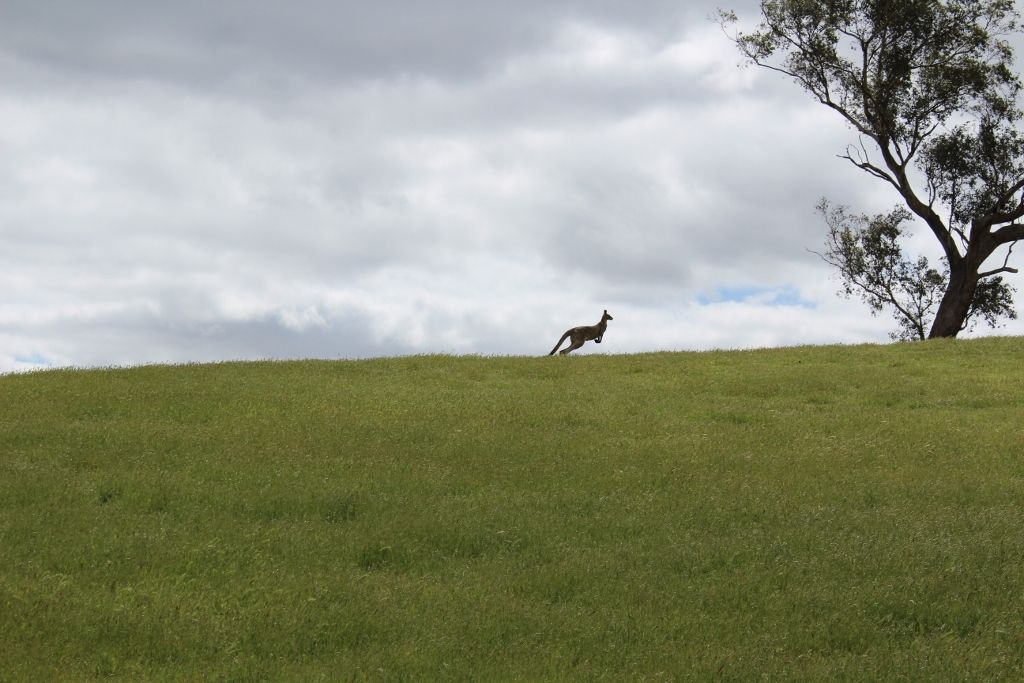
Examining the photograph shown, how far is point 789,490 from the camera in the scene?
16.2 meters

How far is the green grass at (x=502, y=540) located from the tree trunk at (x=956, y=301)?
22.9 metres

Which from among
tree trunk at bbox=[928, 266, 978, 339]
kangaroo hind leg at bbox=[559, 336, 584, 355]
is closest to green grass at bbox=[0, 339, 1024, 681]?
kangaroo hind leg at bbox=[559, 336, 584, 355]

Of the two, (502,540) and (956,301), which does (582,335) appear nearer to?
(956,301)

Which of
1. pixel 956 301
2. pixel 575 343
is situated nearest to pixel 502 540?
pixel 575 343

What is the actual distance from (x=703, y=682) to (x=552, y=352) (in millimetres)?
28502

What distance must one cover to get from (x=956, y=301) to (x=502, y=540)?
3806 cm

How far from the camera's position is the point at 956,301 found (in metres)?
45.9

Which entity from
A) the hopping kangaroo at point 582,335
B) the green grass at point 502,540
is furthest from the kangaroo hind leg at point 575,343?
the green grass at point 502,540

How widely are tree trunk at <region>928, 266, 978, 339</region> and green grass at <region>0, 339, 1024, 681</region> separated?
22.9 metres

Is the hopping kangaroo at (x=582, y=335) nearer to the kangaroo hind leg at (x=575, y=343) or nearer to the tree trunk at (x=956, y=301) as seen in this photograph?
the kangaroo hind leg at (x=575, y=343)

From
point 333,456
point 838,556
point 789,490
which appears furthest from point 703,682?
point 333,456

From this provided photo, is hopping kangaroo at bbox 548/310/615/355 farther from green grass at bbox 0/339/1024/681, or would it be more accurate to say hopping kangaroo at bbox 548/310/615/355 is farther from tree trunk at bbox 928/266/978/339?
tree trunk at bbox 928/266/978/339

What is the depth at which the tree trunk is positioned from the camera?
4562 cm

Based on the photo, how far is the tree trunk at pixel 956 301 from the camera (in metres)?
45.6
